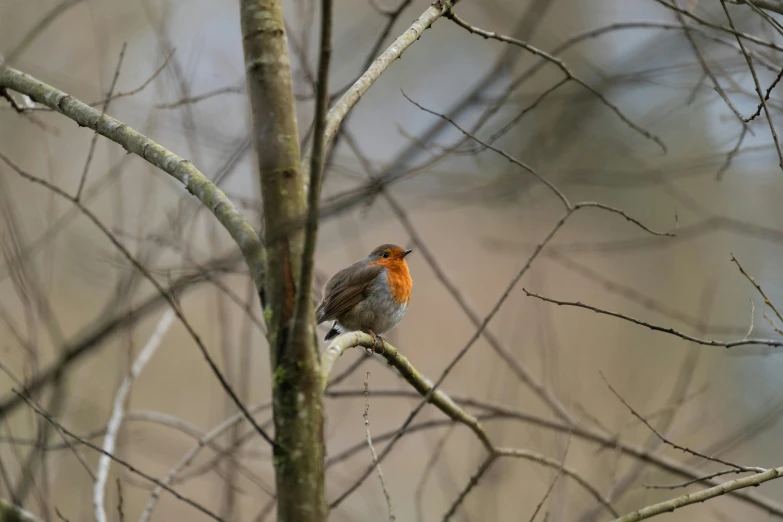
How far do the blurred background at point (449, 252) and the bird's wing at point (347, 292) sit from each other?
0.20 m

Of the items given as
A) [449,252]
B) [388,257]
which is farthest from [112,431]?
[449,252]

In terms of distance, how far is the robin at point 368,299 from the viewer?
434 centimetres

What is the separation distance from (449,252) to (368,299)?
14.1ft

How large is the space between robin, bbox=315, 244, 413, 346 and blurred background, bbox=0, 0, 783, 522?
9.5 inches

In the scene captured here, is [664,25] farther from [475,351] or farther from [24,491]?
[475,351]

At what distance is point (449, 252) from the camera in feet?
28.0

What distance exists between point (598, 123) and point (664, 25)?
165 inches

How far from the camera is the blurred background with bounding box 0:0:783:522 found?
3.79 meters

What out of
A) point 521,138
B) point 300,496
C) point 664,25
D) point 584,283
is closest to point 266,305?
point 300,496

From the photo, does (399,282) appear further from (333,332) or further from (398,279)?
(333,332)

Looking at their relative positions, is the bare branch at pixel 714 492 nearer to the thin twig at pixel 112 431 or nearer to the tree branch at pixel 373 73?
the tree branch at pixel 373 73

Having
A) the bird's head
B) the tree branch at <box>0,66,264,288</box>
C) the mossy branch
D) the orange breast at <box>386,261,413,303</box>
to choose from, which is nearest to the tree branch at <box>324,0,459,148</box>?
the tree branch at <box>0,66,264,288</box>

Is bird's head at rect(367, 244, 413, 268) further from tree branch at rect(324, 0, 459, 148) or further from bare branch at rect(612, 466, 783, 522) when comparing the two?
bare branch at rect(612, 466, 783, 522)

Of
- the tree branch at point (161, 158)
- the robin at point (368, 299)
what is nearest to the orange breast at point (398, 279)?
the robin at point (368, 299)
